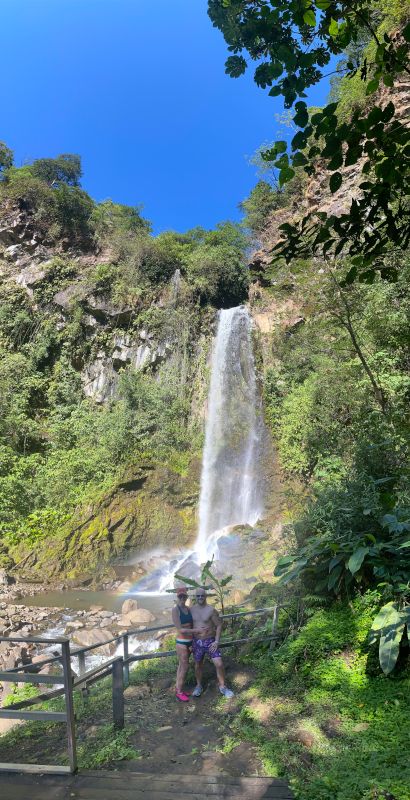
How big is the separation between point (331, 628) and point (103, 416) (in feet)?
53.4

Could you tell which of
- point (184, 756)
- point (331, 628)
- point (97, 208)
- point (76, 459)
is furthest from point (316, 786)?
point (97, 208)

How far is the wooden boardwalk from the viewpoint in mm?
2600

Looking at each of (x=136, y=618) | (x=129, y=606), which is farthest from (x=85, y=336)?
(x=136, y=618)

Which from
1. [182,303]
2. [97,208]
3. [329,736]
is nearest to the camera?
[329,736]

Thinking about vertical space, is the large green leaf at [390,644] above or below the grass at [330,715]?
above

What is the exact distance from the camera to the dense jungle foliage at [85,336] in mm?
17156

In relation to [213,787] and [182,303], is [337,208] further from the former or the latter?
[213,787]

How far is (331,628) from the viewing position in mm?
4363

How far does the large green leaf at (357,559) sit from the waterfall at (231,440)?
1022 cm

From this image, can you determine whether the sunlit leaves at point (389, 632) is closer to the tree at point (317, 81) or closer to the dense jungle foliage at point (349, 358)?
the dense jungle foliage at point (349, 358)

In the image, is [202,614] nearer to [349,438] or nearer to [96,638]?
[96,638]

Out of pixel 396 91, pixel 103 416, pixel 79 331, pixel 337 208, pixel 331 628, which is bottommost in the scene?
pixel 331 628

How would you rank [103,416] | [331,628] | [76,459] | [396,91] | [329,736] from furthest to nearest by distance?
[103,416] → [76,459] → [396,91] → [331,628] → [329,736]

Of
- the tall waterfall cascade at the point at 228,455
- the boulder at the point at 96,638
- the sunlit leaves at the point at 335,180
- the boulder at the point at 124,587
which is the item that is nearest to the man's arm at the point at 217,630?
the sunlit leaves at the point at 335,180
